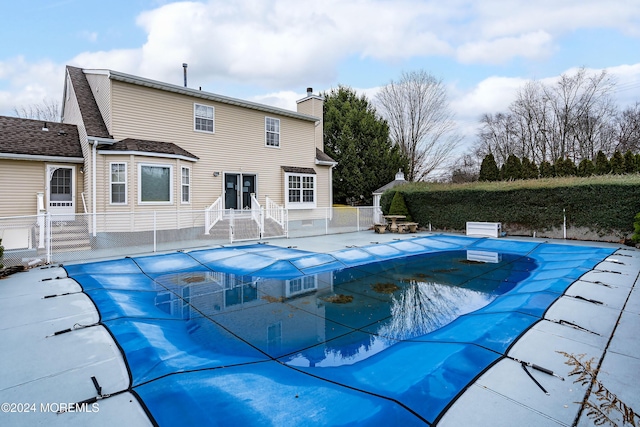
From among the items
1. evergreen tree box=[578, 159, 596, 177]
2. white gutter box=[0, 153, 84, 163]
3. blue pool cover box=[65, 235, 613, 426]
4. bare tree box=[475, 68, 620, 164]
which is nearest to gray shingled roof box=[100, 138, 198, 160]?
white gutter box=[0, 153, 84, 163]

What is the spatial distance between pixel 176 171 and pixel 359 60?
12.3m

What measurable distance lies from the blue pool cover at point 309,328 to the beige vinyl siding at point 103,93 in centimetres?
596

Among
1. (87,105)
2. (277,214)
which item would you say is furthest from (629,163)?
(87,105)

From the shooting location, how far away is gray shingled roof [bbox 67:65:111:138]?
1077 cm

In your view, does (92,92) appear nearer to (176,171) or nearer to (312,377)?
(176,171)

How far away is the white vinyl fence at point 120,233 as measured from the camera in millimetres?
8383

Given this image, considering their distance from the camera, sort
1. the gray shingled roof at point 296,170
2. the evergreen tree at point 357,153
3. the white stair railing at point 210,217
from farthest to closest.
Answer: the evergreen tree at point 357,153 → the gray shingled roof at point 296,170 → the white stair railing at point 210,217

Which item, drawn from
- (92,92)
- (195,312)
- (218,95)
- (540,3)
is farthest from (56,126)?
(540,3)

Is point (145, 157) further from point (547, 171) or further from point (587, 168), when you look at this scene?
point (587, 168)

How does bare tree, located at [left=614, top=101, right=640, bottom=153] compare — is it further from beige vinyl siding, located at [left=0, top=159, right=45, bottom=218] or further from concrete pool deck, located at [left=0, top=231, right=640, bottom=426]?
beige vinyl siding, located at [left=0, top=159, right=45, bottom=218]

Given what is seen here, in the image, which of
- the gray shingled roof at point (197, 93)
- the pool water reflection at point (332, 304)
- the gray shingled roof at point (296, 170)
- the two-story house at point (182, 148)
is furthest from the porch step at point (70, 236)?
the gray shingled roof at point (296, 170)

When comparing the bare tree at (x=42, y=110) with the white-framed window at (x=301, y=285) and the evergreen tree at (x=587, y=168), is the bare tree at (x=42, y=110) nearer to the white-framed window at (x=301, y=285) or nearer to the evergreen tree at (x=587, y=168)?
the white-framed window at (x=301, y=285)

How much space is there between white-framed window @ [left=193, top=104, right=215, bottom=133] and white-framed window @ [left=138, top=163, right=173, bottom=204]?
2.54 metres

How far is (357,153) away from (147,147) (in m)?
14.2
